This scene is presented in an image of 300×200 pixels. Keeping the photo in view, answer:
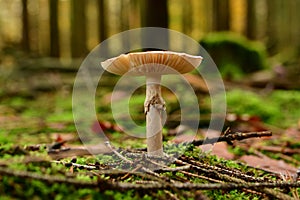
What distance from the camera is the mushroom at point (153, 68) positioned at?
1450 mm

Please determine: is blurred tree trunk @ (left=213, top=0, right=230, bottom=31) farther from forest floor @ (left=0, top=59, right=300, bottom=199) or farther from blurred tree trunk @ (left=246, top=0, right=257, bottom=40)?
forest floor @ (left=0, top=59, right=300, bottom=199)

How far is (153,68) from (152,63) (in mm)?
88

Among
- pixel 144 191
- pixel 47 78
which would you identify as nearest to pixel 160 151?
pixel 144 191

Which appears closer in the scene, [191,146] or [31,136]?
[191,146]

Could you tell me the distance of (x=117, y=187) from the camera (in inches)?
42.4

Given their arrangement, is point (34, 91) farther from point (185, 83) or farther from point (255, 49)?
point (255, 49)

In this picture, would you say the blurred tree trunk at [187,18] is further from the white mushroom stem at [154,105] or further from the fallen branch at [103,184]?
the fallen branch at [103,184]

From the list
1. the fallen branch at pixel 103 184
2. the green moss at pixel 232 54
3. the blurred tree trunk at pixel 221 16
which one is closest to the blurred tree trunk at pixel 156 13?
the green moss at pixel 232 54

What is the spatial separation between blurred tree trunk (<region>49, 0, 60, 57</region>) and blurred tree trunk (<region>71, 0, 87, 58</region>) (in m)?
0.98

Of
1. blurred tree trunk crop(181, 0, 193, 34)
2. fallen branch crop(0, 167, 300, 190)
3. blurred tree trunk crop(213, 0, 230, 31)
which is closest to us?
fallen branch crop(0, 167, 300, 190)

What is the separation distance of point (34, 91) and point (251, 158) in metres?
5.82

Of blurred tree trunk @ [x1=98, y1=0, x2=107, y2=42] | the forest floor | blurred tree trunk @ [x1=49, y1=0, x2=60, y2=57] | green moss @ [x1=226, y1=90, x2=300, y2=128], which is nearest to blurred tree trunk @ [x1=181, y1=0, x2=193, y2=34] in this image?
blurred tree trunk @ [x1=98, y1=0, x2=107, y2=42]

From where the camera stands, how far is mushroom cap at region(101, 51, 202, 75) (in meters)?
1.44

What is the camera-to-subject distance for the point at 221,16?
13070 mm
